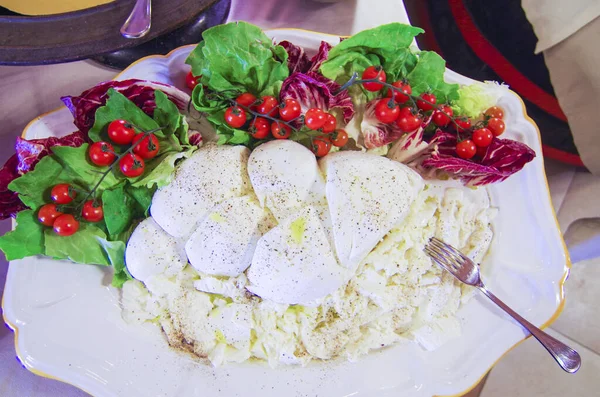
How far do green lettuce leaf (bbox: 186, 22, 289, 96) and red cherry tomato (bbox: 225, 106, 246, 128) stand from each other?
8 cm

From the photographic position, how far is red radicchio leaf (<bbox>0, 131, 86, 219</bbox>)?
54.7 inches

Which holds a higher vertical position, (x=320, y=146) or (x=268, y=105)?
(x=268, y=105)

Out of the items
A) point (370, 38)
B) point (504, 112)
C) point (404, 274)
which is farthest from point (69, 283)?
point (504, 112)

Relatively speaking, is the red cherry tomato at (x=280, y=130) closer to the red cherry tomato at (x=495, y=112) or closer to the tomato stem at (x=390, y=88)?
the tomato stem at (x=390, y=88)

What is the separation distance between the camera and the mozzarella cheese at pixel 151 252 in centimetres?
142

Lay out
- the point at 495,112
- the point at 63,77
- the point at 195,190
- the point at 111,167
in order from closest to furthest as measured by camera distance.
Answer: the point at 111,167 → the point at 195,190 → the point at 495,112 → the point at 63,77

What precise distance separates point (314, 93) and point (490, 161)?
26.0 inches

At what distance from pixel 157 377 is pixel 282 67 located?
1.13m

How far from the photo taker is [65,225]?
134 cm

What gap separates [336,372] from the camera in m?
1.54

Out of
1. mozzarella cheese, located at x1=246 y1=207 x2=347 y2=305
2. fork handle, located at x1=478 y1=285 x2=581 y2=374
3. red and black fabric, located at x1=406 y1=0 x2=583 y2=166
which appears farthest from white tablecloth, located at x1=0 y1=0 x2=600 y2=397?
fork handle, located at x1=478 y1=285 x2=581 y2=374

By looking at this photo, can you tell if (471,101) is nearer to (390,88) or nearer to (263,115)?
(390,88)

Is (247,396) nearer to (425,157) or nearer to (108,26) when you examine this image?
(425,157)

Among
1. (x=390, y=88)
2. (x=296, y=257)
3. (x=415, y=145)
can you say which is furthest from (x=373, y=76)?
(x=296, y=257)
